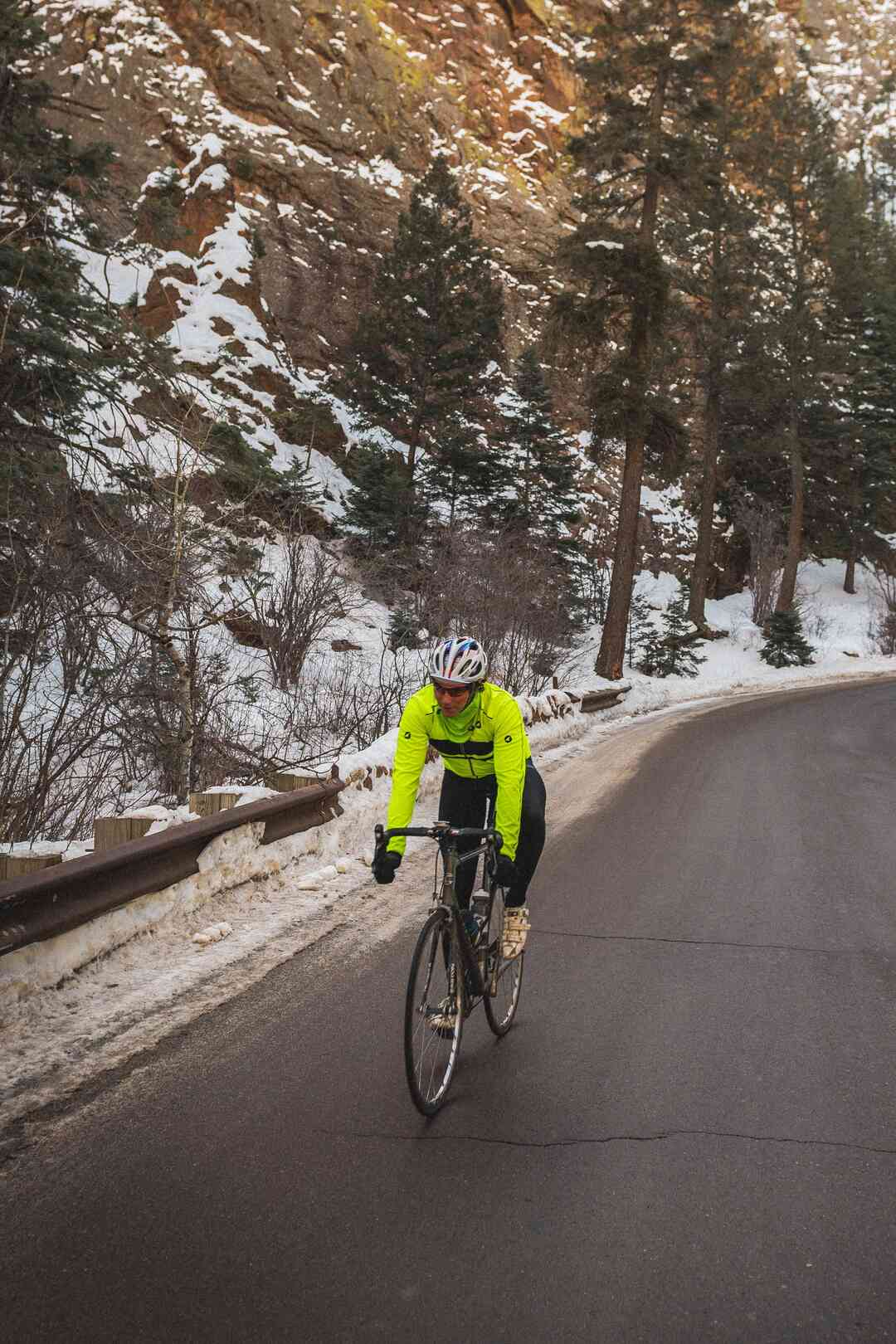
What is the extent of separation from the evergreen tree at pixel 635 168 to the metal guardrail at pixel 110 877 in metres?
18.7

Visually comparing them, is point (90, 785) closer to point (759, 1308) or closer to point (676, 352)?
point (759, 1308)

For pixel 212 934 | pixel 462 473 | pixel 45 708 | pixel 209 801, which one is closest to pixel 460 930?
pixel 212 934

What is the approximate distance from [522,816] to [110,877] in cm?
226

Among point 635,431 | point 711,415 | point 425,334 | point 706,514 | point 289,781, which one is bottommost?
point 289,781

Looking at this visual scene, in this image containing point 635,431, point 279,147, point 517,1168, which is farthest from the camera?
point 279,147

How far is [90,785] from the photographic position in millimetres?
9547

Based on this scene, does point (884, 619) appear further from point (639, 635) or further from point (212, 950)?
point (212, 950)

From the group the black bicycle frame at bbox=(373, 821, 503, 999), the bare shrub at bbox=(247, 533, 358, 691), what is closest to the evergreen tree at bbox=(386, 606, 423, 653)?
the bare shrub at bbox=(247, 533, 358, 691)

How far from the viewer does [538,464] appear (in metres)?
33.3

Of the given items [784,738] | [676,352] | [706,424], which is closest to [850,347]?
[706,424]

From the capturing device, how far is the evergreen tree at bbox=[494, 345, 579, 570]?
32.3 metres

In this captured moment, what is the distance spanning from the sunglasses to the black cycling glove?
0.76 meters

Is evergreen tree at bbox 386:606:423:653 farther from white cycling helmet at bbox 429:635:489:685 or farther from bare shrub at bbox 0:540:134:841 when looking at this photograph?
white cycling helmet at bbox 429:635:489:685

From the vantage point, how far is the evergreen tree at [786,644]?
35.5 metres
